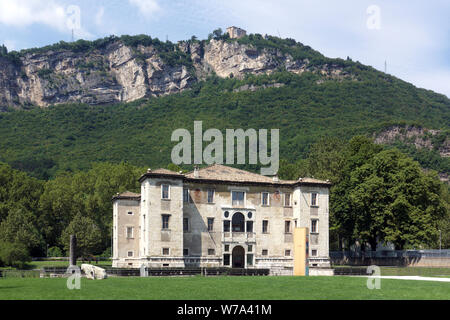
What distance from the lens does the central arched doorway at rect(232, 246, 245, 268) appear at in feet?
215

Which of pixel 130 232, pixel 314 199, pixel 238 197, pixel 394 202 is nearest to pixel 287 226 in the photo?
pixel 314 199

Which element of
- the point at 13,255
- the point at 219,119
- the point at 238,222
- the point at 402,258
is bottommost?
the point at 402,258

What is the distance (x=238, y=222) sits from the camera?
66.1 meters

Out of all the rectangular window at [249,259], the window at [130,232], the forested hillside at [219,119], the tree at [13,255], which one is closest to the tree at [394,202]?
the rectangular window at [249,259]

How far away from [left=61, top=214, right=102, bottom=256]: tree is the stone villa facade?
50.7 ft

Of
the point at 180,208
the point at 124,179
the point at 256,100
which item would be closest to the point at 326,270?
the point at 180,208

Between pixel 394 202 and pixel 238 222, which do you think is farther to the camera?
pixel 238 222

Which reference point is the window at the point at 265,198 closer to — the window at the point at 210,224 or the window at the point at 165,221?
the window at the point at 210,224

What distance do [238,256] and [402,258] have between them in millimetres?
18202

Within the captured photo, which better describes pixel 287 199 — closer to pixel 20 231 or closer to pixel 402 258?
pixel 402 258

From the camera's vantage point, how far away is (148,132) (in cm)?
14800

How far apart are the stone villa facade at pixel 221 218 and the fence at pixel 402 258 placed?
7596mm

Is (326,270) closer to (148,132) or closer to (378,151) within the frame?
(378,151)
